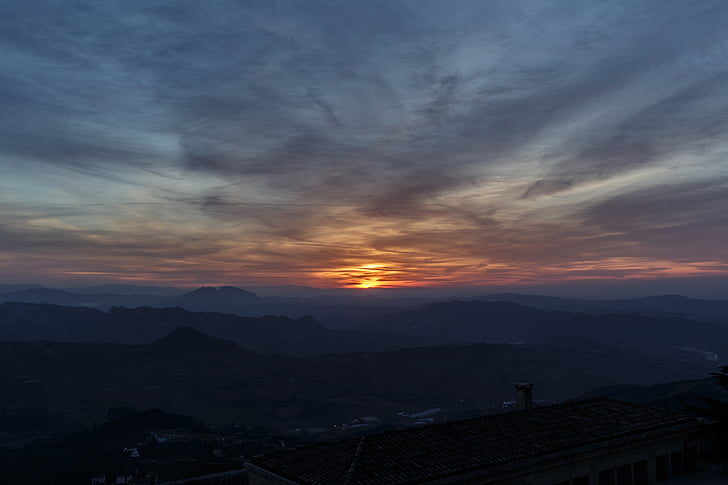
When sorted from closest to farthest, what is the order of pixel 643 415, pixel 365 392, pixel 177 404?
pixel 643 415 < pixel 177 404 < pixel 365 392

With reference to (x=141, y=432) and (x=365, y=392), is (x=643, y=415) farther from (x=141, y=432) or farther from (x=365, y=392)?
(x=365, y=392)

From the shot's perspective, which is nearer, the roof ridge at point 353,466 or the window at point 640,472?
the roof ridge at point 353,466

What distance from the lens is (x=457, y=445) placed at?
25000mm

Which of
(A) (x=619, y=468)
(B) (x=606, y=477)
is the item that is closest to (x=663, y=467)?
(A) (x=619, y=468)

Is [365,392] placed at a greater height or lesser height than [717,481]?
lesser

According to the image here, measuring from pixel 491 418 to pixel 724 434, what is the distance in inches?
606

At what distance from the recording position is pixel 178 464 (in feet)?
254

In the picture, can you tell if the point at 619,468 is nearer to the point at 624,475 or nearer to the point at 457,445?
the point at 624,475

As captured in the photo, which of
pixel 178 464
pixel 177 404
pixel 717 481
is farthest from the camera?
pixel 177 404

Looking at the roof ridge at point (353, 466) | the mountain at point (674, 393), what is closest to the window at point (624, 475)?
the roof ridge at point (353, 466)

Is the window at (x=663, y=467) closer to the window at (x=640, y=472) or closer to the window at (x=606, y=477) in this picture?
the window at (x=640, y=472)

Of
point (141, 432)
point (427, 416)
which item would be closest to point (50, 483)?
point (141, 432)

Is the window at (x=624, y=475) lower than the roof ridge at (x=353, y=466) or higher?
lower

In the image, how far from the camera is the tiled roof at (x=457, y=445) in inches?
874
